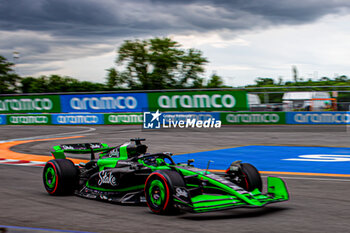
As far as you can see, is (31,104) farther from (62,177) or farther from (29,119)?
(62,177)

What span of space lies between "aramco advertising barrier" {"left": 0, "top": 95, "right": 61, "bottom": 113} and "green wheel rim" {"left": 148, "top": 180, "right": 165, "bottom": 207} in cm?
2455

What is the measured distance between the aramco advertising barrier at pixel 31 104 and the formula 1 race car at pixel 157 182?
22084mm

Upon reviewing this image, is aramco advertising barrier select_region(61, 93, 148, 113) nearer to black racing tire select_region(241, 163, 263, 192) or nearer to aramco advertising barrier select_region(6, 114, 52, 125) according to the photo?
aramco advertising barrier select_region(6, 114, 52, 125)

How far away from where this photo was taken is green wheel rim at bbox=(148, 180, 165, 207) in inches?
220

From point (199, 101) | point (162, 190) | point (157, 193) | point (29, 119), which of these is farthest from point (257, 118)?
point (162, 190)

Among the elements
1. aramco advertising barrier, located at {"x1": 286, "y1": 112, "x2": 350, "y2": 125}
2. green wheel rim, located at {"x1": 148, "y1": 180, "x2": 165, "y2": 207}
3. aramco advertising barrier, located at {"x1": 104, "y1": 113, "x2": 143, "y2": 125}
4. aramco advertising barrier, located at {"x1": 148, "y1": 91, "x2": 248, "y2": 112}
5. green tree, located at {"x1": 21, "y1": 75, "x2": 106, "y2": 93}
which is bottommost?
green wheel rim, located at {"x1": 148, "y1": 180, "x2": 165, "y2": 207}

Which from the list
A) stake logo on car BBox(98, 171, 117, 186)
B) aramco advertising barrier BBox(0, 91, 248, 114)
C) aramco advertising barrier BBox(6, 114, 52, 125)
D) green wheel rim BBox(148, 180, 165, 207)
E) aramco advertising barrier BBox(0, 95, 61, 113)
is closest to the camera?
green wheel rim BBox(148, 180, 165, 207)

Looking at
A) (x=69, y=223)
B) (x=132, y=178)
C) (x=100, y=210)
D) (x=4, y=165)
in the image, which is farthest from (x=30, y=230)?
(x=4, y=165)

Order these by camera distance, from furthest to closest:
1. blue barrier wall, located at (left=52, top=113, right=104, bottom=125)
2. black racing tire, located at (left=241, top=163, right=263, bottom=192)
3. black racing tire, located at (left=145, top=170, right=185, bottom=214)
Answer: blue barrier wall, located at (left=52, top=113, right=104, bottom=125), black racing tire, located at (left=241, top=163, right=263, bottom=192), black racing tire, located at (left=145, top=170, right=185, bottom=214)

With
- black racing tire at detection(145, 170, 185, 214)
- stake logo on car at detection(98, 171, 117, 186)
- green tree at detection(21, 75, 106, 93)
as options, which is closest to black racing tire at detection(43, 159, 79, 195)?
stake logo on car at detection(98, 171, 117, 186)

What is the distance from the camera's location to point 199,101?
85.2 feet

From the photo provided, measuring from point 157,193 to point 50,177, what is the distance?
2.59 meters

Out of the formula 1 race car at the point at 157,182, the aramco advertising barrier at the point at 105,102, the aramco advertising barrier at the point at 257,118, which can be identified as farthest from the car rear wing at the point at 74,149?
the aramco advertising barrier at the point at 105,102

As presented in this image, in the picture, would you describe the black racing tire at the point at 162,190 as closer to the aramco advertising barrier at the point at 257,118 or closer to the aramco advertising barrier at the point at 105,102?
the aramco advertising barrier at the point at 257,118
